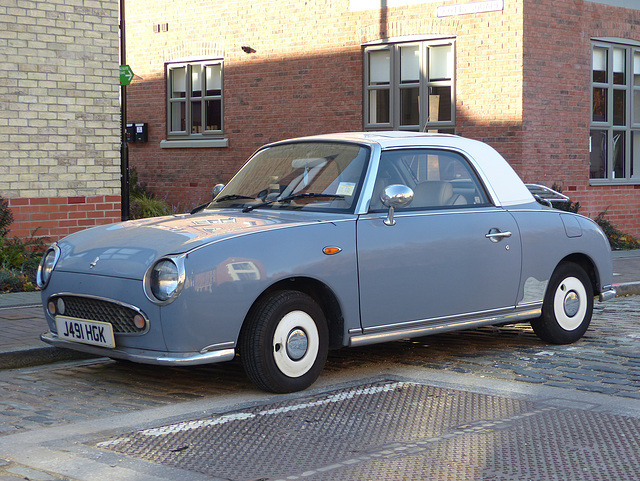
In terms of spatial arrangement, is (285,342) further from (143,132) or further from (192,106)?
(143,132)

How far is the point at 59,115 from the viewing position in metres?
11.6

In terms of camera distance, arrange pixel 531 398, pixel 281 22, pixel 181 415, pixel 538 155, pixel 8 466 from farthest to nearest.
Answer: pixel 281 22, pixel 538 155, pixel 531 398, pixel 181 415, pixel 8 466

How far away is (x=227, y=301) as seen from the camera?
5734 mm

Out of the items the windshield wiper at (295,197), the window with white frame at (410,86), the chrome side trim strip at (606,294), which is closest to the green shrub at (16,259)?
the windshield wiper at (295,197)

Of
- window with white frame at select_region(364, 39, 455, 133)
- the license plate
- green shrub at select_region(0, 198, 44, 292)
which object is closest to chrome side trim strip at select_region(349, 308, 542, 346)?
the license plate

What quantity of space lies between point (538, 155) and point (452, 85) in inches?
69.4

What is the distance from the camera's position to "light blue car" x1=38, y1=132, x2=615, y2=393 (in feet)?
18.9

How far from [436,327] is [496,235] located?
84cm

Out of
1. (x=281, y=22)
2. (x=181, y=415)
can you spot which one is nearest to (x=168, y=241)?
(x=181, y=415)

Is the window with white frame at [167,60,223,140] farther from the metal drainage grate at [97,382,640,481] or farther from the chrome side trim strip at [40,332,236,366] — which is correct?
the metal drainage grate at [97,382,640,481]

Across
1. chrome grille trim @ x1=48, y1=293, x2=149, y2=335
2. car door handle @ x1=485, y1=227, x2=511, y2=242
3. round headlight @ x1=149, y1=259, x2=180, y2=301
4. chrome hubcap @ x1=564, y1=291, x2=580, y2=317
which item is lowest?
chrome hubcap @ x1=564, y1=291, x2=580, y2=317

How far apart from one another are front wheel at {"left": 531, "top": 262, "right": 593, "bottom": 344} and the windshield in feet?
6.59

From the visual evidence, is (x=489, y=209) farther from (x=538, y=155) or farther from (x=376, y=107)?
(x=376, y=107)

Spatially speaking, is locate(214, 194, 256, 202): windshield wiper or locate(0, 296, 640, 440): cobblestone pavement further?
locate(214, 194, 256, 202): windshield wiper
